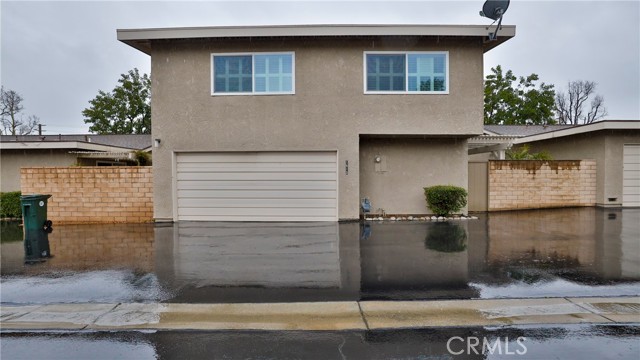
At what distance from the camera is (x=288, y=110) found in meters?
12.2

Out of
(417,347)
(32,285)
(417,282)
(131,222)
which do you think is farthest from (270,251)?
(131,222)

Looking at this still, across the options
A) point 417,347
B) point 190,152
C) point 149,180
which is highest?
point 190,152

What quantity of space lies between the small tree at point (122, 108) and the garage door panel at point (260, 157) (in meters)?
29.9

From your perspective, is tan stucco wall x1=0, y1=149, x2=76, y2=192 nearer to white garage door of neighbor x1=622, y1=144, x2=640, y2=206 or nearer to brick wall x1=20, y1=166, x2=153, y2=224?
brick wall x1=20, y1=166, x2=153, y2=224

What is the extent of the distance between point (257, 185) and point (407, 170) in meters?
4.87

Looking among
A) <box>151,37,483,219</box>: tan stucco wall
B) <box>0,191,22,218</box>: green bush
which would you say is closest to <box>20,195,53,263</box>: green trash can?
<box>0,191,22,218</box>: green bush

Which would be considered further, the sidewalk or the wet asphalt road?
Answer: the sidewalk

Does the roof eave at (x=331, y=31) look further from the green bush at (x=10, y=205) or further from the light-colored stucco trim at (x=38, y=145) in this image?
the green bush at (x=10, y=205)

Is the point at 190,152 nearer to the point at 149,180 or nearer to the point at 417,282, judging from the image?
the point at 149,180

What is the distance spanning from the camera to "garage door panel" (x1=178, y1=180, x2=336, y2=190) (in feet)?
40.7

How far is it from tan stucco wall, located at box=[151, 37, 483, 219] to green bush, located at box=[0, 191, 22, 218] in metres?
8.48

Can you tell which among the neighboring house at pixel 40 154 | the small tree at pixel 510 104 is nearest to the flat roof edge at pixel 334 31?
the neighboring house at pixel 40 154

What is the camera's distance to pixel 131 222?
13031 millimetres

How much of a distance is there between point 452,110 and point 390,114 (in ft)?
6.17
